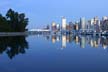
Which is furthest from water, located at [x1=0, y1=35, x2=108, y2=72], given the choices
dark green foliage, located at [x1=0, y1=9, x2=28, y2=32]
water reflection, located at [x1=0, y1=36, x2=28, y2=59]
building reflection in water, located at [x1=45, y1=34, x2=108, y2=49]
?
dark green foliage, located at [x1=0, y1=9, x2=28, y2=32]

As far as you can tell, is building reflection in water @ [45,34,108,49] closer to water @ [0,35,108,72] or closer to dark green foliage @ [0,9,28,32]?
water @ [0,35,108,72]

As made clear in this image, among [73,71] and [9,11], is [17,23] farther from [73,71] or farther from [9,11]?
[73,71]

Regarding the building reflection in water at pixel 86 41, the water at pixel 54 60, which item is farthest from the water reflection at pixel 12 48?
the building reflection in water at pixel 86 41

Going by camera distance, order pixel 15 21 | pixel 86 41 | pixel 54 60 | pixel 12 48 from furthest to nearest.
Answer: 1. pixel 15 21
2. pixel 86 41
3. pixel 12 48
4. pixel 54 60

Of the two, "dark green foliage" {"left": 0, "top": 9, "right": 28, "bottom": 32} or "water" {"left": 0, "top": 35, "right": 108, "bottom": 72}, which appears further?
"dark green foliage" {"left": 0, "top": 9, "right": 28, "bottom": 32}

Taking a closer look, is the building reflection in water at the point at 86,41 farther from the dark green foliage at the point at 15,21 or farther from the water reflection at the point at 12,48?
the dark green foliage at the point at 15,21

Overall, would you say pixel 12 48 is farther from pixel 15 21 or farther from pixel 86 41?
pixel 15 21

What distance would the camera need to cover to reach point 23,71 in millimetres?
14977

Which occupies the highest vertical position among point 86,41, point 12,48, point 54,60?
point 54,60

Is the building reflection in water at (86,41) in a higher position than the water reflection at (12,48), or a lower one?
lower

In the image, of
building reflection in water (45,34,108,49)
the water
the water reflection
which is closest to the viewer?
the water

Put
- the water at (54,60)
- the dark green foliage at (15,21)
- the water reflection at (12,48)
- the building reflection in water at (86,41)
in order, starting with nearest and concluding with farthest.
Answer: the water at (54,60) < the water reflection at (12,48) < the building reflection in water at (86,41) < the dark green foliage at (15,21)

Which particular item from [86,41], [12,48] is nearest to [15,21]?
[86,41]

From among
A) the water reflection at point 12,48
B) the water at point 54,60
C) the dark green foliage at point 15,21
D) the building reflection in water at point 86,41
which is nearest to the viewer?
the water at point 54,60
